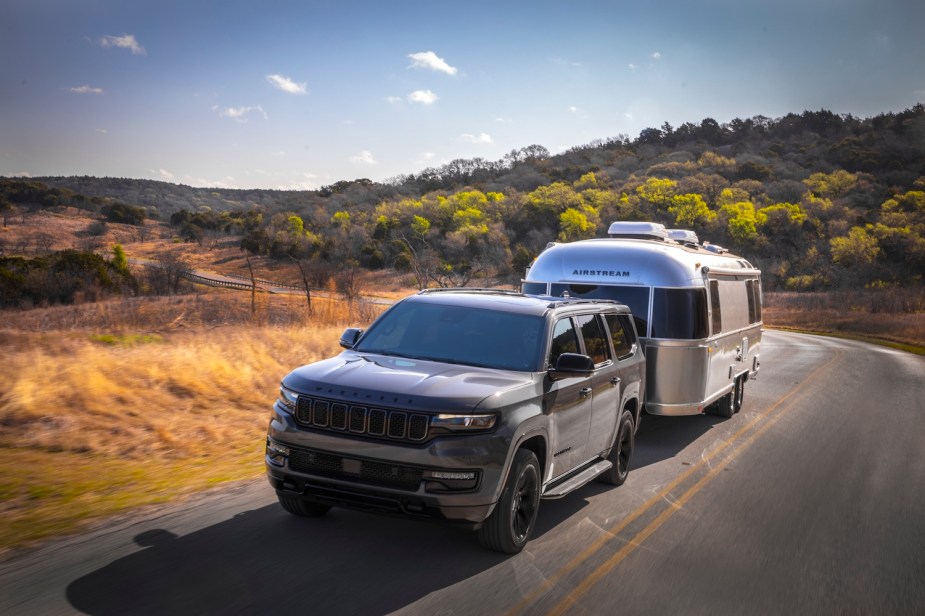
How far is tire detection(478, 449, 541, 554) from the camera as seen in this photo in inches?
214

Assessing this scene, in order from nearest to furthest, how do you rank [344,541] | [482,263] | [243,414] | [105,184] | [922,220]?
[344,541] → [243,414] → [482,263] → [922,220] → [105,184]

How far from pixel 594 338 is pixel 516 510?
227 centimetres

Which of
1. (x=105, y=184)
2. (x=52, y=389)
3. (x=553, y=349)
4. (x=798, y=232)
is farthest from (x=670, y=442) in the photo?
(x=105, y=184)

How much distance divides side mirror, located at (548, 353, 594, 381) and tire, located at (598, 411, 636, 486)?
6.45ft

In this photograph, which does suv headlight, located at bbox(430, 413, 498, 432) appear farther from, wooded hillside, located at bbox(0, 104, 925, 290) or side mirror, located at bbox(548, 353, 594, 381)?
wooded hillside, located at bbox(0, 104, 925, 290)

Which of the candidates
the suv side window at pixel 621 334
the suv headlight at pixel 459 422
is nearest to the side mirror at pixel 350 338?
the suv headlight at pixel 459 422

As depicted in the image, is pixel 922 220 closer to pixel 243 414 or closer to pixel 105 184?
pixel 243 414

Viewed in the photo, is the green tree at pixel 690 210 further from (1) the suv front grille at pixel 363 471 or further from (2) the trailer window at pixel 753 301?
(1) the suv front grille at pixel 363 471

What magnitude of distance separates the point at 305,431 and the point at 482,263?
7065 cm

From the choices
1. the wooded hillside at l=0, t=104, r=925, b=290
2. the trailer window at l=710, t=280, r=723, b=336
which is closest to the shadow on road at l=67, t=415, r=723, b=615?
the trailer window at l=710, t=280, r=723, b=336

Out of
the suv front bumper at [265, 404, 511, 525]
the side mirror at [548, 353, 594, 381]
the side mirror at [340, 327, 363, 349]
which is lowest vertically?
the suv front bumper at [265, 404, 511, 525]

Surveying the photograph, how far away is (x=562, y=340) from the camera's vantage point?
668cm

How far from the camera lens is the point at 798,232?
8362 centimetres

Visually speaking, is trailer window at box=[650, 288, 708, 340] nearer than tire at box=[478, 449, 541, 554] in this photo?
No
